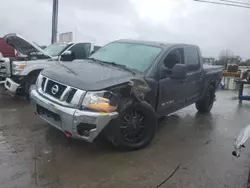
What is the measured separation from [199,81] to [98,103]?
3342 millimetres

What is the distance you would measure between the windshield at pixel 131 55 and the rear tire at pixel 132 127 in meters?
0.77

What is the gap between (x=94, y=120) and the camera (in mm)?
3539

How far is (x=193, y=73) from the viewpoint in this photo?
19.3ft

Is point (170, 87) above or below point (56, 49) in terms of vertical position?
below

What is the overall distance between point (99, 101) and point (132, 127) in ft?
2.54

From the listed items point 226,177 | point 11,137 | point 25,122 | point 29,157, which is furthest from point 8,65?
point 226,177

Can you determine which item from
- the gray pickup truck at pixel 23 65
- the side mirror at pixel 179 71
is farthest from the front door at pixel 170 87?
the gray pickup truck at pixel 23 65

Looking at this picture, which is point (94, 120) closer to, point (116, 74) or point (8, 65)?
point (116, 74)

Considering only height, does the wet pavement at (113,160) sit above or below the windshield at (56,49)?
below

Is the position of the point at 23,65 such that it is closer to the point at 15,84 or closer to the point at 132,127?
the point at 15,84

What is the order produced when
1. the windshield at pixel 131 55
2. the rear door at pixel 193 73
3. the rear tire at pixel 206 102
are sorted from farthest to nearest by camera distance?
the rear tire at pixel 206 102 < the rear door at pixel 193 73 < the windshield at pixel 131 55

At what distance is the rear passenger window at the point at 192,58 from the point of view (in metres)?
5.70

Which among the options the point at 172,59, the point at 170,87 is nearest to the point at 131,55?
the point at 172,59

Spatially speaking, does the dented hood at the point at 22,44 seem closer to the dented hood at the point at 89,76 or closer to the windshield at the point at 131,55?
the windshield at the point at 131,55
